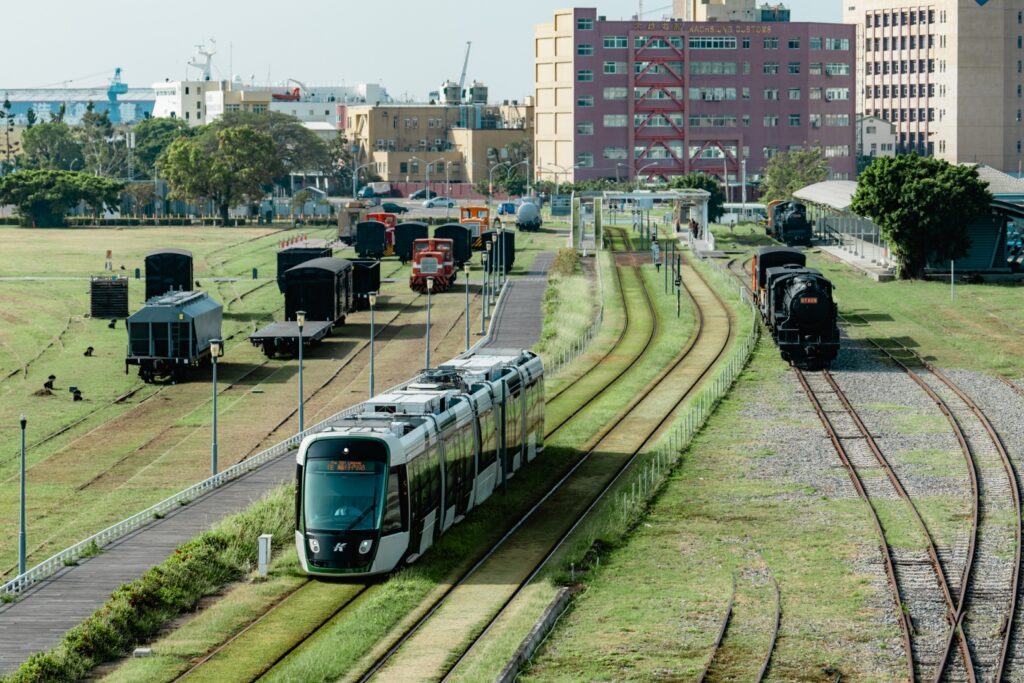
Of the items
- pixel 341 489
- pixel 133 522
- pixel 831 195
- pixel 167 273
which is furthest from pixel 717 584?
pixel 831 195

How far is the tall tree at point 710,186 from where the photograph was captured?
15962cm

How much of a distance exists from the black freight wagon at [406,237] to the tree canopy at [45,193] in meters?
60.4

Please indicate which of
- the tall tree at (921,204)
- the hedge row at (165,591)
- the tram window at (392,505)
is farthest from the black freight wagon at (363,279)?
the tram window at (392,505)

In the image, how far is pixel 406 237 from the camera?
13088 centimetres

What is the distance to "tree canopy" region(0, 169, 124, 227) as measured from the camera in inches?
6973

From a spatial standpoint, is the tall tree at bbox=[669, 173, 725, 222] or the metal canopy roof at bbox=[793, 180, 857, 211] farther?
the tall tree at bbox=[669, 173, 725, 222]

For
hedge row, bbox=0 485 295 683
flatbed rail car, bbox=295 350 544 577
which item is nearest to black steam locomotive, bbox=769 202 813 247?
flatbed rail car, bbox=295 350 544 577

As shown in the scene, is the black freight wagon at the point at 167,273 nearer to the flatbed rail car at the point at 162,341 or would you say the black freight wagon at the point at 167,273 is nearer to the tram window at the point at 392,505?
the flatbed rail car at the point at 162,341

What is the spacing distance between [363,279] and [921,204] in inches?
1363

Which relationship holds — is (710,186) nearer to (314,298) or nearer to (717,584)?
(314,298)

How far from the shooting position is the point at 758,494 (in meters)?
46.1

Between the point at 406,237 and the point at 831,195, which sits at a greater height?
the point at 831,195

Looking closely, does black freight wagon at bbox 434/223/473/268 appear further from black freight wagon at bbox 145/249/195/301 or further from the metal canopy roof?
black freight wagon at bbox 145/249/195/301

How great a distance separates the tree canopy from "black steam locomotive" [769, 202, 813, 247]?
82.4m
